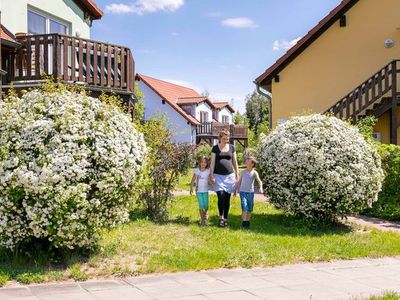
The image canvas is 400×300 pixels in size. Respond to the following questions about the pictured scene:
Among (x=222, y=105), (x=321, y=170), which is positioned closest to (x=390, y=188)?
(x=321, y=170)

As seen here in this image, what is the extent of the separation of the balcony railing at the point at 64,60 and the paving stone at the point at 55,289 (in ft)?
23.8

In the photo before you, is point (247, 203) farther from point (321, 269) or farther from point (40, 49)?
point (40, 49)

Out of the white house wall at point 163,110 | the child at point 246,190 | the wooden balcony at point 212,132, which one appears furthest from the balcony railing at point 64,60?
the wooden balcony at point 212,132

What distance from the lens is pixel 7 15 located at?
12.8 metres

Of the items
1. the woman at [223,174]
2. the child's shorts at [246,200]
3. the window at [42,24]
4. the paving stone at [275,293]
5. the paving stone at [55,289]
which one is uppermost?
the window at [42,24]

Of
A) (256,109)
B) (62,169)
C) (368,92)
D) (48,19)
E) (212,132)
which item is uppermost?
(256,109)

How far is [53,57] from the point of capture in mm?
11891

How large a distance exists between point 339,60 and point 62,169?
1522cm

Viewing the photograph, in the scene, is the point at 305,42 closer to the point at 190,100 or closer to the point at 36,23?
the point at 36,23

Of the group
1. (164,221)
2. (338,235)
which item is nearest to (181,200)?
(164,221)

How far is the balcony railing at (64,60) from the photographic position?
11.9m

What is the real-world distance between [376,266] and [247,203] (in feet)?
9.69

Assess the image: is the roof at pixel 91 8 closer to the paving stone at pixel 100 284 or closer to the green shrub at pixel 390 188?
the green shrub at pixel 390 188

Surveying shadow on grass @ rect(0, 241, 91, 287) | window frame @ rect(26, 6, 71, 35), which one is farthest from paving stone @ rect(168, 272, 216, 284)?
window frame @ rect(26, 6, 71, 35)
